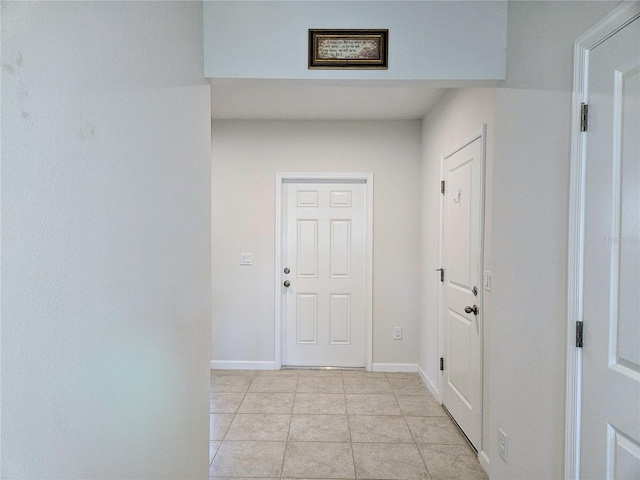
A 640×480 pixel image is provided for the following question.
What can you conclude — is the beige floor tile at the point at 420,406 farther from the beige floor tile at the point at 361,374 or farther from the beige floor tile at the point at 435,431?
the beige floor tile at the point at 361,374

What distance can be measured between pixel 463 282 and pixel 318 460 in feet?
4.77

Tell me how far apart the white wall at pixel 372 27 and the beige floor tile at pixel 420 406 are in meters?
2.33

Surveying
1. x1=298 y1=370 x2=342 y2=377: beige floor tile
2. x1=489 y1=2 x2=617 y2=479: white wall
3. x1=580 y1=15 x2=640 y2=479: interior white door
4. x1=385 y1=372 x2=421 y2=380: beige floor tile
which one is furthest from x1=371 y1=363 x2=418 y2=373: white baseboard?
x1=580 y1=15 x2=640 y2=479: interior white door

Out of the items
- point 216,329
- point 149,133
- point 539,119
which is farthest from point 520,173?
point 216,329

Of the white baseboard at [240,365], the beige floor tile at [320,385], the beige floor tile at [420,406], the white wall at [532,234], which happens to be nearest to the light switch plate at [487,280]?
the white wall at [532,234]

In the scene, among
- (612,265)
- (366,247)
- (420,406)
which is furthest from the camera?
(366,247)

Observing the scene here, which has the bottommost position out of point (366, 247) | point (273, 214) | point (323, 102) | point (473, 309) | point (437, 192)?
point (473, 309)

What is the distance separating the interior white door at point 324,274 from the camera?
3.73 meters

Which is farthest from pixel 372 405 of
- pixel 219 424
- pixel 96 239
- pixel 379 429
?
pixel 96 239

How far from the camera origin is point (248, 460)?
2.22m

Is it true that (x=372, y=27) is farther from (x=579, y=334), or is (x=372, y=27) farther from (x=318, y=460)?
(x=318, y=460)

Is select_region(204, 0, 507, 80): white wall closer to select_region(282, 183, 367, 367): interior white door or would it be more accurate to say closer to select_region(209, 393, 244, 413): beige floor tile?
select_region(282, 183, 367, 367): interior white door

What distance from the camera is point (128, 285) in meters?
1.10

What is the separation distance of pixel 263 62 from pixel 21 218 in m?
1.31
